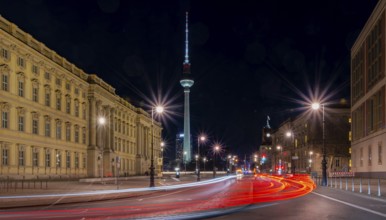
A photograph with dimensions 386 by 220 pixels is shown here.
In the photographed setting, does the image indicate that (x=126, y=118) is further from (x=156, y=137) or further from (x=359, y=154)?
(x=359, y=154)

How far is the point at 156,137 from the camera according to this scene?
474ft

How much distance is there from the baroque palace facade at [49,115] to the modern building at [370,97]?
1231 inches

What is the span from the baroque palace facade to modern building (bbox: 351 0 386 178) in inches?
1231

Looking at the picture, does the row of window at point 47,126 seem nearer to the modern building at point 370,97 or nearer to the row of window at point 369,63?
the modern building at point 370,97

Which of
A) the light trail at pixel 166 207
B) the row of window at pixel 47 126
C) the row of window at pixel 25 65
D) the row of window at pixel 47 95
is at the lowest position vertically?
the light trail at pixel 166 207

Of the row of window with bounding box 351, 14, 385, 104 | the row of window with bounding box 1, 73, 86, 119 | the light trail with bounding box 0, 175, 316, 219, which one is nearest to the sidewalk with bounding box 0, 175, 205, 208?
the light trail with bounding box 0, 175, 316, 219

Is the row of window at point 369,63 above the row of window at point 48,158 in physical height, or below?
above

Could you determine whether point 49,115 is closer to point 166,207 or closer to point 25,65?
point 25,65

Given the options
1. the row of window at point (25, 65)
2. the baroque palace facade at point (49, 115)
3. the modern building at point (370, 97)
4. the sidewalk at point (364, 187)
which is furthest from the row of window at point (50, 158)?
the modern building at point (370, 97)

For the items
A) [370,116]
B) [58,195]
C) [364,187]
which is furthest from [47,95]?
[370,116]

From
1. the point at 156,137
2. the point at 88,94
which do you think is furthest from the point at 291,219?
the point at 156,137

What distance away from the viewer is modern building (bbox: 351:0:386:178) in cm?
6788

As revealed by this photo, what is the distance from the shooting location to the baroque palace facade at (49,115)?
55.1 meters

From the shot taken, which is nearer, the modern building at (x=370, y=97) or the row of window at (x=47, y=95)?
the row of window at (x=47, y=95)
